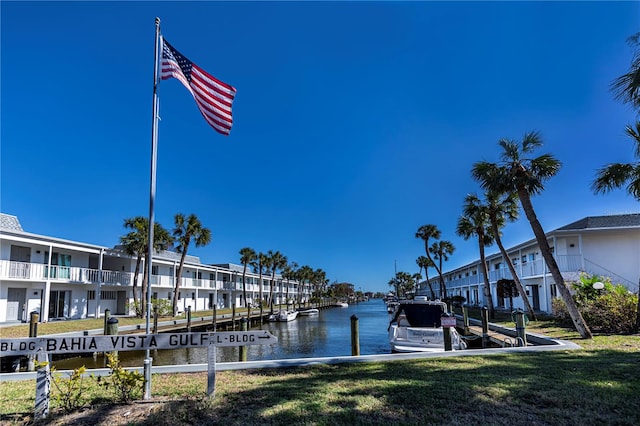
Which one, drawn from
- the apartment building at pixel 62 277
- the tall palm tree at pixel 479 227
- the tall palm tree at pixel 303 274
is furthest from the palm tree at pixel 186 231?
the tall palm tree at pixel 303 274

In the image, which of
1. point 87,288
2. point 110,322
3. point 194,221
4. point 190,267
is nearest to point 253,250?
point 190,267

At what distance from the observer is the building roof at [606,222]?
25.2 meters

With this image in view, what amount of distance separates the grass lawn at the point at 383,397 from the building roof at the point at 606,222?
66.5 feet

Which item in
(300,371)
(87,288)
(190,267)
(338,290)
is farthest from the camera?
(338,290)

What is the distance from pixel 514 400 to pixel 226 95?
8.40 metres

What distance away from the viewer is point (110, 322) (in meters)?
9.58

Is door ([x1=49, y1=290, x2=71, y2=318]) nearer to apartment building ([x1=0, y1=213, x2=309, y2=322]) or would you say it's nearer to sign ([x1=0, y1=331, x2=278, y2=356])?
apartment building ([x1=0, y1=213, x2=309, y2=322])

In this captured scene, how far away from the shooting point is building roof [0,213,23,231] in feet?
90.0

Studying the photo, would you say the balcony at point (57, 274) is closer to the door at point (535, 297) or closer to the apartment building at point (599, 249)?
the apartment building at point (599, 249)

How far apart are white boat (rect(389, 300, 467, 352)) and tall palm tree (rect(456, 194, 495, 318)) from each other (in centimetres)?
1543

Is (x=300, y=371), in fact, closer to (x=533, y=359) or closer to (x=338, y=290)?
(x=533, y=359)

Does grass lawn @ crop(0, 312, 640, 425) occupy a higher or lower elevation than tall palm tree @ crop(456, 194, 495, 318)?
lower

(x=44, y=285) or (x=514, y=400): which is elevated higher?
(x=44, y=285)

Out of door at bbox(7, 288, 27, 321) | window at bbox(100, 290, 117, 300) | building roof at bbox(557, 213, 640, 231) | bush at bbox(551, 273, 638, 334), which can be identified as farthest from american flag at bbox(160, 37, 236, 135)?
window at bbox(100, 290, 117, 300)
